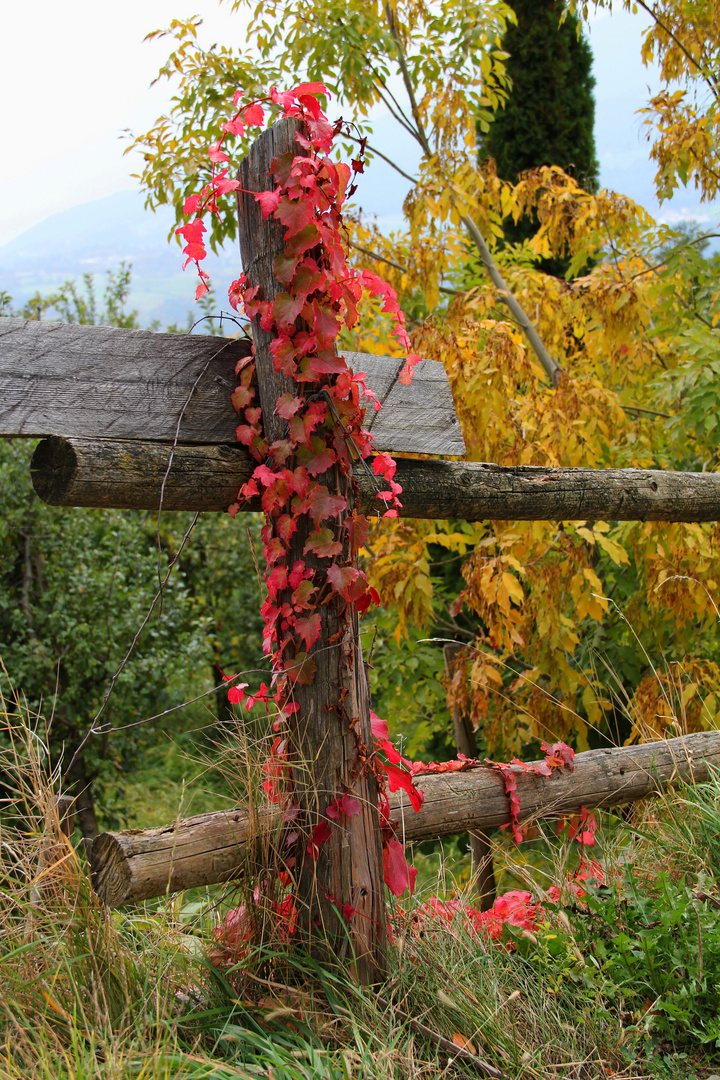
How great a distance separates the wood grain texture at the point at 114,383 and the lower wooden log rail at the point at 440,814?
85 centimetres

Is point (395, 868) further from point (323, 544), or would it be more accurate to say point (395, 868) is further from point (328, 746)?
point (323, 544)

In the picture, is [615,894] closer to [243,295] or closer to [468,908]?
[468,908]

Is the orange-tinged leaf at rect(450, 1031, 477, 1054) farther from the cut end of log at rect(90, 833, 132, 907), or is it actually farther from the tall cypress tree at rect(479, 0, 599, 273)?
the tall cypress tree at rect(479, 0, 599, 273)

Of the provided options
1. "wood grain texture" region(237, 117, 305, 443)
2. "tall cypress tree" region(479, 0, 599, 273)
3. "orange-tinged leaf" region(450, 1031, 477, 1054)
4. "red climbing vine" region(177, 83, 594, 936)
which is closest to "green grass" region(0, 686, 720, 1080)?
"orange-tinged leaf" region(450, 1031, 477, 1054)

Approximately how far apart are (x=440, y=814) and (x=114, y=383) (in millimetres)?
1393

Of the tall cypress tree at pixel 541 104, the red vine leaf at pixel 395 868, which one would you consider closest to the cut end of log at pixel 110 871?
the red vine leaf at pixel 395 868

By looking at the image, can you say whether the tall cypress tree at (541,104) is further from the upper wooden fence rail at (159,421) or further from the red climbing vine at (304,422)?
the red climbing vine at (304,422)

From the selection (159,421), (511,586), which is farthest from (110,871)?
(511,586)

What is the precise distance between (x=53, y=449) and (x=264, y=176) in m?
0.76

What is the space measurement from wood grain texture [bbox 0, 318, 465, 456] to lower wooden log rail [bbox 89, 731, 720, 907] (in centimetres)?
85

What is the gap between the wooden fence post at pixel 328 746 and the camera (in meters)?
1.67

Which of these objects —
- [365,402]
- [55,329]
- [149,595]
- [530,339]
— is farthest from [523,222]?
[55,329]

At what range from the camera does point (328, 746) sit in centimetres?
170

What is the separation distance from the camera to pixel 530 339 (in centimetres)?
421
